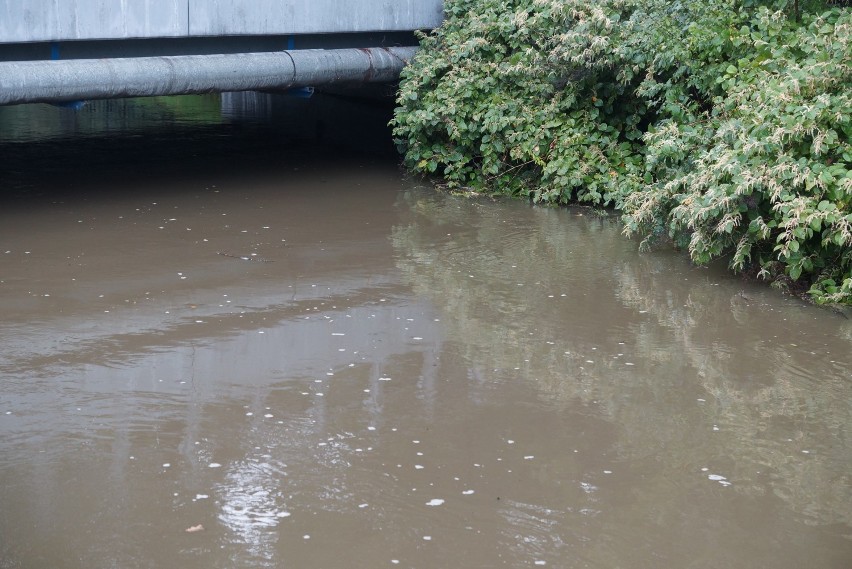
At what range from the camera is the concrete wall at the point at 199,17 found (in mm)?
10312

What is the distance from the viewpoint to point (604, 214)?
38.1 ft

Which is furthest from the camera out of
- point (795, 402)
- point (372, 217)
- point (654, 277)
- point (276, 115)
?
point (276, 115)

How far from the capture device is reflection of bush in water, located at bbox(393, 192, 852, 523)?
18.6 feet

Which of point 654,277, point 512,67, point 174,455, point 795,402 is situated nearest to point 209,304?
point 174,455

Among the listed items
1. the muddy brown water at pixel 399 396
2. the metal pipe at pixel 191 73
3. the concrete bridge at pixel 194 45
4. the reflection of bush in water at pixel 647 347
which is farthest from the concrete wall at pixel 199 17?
the reflection of bush in water at pixel 647 347

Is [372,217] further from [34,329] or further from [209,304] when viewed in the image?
[34,329]

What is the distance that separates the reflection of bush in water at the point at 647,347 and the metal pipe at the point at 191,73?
9.35ft

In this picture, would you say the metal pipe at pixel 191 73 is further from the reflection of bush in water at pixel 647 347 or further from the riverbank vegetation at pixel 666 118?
the reflection of bush in water at pixel 647 347

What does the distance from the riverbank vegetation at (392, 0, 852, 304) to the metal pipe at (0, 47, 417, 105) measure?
0.69 m

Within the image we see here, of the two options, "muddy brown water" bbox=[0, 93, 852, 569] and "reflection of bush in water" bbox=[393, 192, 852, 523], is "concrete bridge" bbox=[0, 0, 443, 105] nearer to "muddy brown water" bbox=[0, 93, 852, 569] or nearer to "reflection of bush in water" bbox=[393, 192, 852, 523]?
"muddy brown water" bbox=[0, 93, 852, 569]

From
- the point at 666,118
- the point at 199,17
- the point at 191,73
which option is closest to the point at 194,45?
the point at 199,17

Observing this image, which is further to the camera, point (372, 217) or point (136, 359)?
point (372, 217)

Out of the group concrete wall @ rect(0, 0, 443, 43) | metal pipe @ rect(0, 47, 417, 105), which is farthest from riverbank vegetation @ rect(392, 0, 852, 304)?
metal pipe @ rect(0, 47, 417, 105)

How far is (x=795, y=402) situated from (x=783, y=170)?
8.42ft
